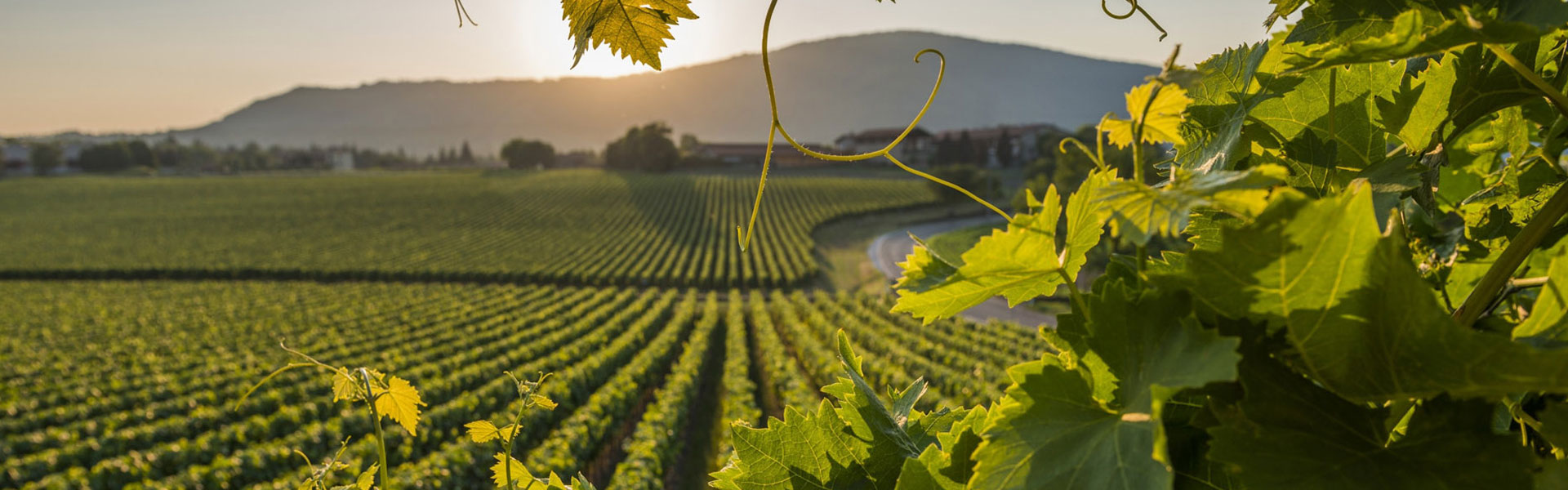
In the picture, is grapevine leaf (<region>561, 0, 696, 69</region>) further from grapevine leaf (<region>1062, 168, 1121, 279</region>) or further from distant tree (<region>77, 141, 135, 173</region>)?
distant tree (<region>77, 141, 135, 173</region>)

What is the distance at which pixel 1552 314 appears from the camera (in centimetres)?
52

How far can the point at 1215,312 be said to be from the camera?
0.48 metres

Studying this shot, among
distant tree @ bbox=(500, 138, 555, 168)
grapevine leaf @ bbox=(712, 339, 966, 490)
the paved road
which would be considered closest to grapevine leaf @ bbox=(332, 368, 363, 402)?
grapevine leaf @ bbox=(712, 339, 966, 490)

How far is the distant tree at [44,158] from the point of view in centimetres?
8900

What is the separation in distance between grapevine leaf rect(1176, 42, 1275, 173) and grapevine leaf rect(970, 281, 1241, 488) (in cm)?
27

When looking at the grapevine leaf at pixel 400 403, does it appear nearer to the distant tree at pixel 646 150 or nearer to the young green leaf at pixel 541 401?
the young green leaf at pixel 541 401

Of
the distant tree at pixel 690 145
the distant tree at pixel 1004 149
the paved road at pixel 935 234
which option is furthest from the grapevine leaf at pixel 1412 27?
the distant tree at pixel 690 145

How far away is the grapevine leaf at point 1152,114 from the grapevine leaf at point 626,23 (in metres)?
0.48

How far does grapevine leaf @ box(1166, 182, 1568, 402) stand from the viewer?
1.32 feet

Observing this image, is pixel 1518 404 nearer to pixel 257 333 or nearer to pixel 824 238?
pixel 257 333

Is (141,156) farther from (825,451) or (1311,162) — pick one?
(1311,162)

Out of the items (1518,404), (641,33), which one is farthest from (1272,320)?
(641,33)

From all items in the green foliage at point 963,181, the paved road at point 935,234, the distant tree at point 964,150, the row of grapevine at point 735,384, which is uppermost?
the distant tree at point 964,150

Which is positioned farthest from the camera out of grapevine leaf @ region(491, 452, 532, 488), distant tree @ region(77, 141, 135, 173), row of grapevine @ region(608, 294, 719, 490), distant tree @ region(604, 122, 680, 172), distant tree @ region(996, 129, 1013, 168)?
distant tree @ region(77, 141, 135, 173)
